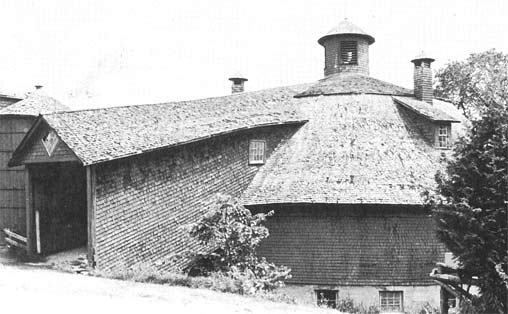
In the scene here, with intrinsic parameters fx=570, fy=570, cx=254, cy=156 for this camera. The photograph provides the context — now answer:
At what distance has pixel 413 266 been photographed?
23.7 meters

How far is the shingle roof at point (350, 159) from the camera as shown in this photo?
23.8 meters

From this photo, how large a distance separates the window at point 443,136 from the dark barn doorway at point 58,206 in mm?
16205

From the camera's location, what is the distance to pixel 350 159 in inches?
1002

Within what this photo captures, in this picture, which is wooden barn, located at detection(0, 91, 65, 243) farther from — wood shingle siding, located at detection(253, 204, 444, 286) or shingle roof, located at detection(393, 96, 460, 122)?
shingle roof, located at detection(393, 96, 460, 122)

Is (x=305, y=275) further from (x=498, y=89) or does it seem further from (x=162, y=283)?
(x=498, y=89)

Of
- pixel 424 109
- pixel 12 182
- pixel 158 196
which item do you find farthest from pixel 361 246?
pixel 12 182

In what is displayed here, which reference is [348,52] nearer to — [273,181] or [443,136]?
[443,136]

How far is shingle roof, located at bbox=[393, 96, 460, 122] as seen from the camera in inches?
1048

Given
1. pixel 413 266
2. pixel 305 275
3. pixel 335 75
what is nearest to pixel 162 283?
pixel 305 275

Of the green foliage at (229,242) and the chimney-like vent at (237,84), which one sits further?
the chimney-like vent at (237,84)

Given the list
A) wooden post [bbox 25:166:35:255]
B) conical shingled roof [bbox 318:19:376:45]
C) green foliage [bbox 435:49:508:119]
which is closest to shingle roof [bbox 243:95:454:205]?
conical shingled roof [bbox 318:19:376:45]

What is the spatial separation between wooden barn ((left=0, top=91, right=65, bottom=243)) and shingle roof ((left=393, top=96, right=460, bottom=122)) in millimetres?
16950

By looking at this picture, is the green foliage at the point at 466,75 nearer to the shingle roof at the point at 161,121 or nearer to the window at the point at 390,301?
the shingle roof at the point at 161,121

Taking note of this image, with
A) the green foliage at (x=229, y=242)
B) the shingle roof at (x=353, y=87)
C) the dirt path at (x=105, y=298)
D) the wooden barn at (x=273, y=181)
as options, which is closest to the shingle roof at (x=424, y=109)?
the wooden barn at (x=273, y=181)
